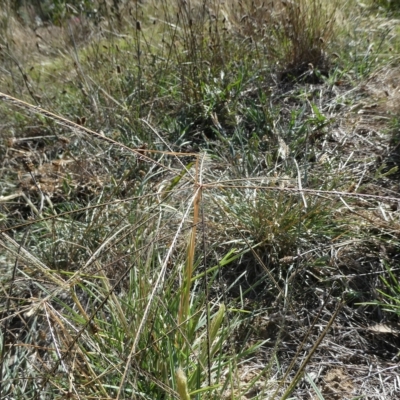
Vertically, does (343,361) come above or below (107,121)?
below

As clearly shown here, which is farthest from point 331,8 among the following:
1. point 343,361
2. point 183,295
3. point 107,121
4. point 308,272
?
point 183,295

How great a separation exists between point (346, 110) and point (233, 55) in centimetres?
89

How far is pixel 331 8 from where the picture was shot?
3818mm

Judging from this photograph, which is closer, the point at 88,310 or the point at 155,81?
the point at 88,310

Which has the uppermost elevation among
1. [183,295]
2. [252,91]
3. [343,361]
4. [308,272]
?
→ [183,295]

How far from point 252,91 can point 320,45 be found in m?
0.60

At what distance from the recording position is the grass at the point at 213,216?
1.46 m

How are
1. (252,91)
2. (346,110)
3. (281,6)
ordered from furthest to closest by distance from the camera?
(281,6), (252,91), (346,110)

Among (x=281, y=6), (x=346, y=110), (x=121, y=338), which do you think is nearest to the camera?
(x=121, y=338)

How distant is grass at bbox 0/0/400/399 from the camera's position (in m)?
1.46

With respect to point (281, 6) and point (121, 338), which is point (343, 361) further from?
point (281, 6)

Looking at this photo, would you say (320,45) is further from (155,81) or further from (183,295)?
→ (183,295)

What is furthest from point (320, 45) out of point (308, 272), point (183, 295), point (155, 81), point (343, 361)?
point (183, 295)

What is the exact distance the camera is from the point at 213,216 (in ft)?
7.55
